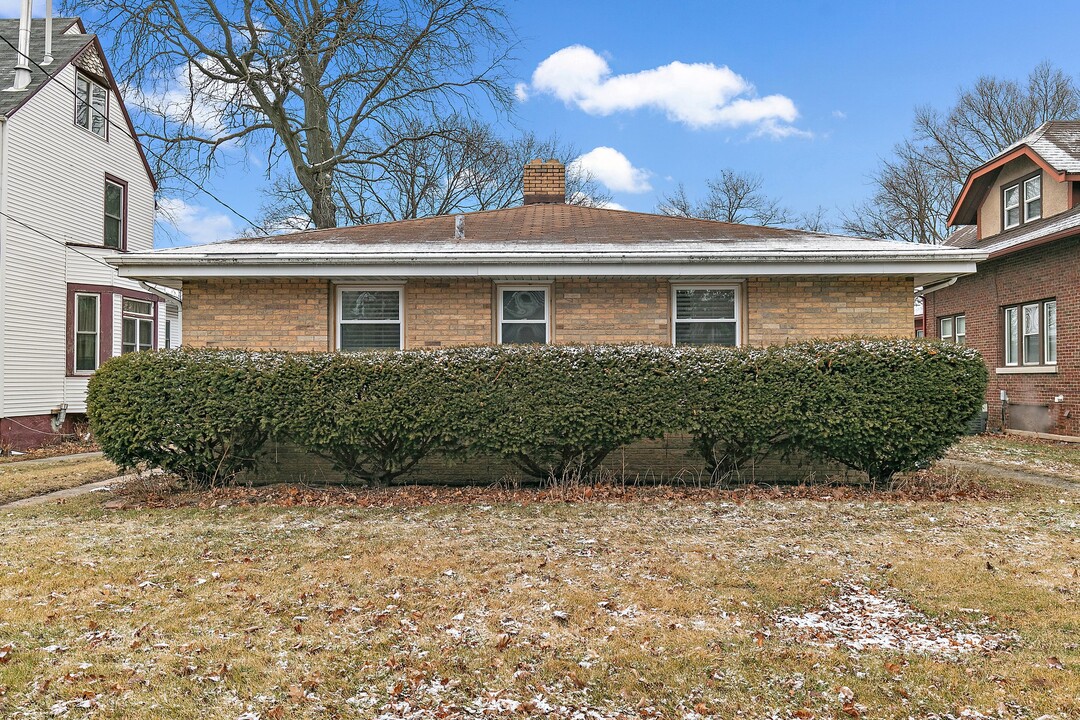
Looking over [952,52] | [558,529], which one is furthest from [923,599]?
[952,52]

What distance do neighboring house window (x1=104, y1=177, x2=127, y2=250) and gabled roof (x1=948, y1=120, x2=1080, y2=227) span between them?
71.5ft

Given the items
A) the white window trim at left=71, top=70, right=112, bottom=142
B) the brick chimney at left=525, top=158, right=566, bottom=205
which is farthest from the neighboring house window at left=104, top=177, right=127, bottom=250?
the brick chimney at left=525, top=158, right=566, bottom=205

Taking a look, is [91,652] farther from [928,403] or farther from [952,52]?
[952,52]

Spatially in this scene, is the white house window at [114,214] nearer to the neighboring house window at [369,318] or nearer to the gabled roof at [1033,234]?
the neighboring house window at [369,318]

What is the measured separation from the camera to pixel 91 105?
15969 mm

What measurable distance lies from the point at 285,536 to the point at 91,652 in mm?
2561

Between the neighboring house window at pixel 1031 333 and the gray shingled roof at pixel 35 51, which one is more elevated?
the gray shingled roof at pixel 35 51

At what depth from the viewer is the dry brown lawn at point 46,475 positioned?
8895mm

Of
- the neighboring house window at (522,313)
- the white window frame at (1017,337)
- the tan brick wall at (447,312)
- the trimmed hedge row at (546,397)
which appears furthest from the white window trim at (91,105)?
the white window frame at (1017,337)

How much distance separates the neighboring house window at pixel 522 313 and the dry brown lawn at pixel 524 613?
11.7 ft

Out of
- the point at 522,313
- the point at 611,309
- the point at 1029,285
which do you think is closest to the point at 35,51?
the point at 522,313

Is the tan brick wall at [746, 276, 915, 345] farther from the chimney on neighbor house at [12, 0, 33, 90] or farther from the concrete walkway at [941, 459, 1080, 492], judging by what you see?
the chimney on neighbor house at [12, 0, 33, 90]

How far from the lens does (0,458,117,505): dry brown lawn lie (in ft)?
29.2

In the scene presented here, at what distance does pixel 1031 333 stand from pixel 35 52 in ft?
77.6
